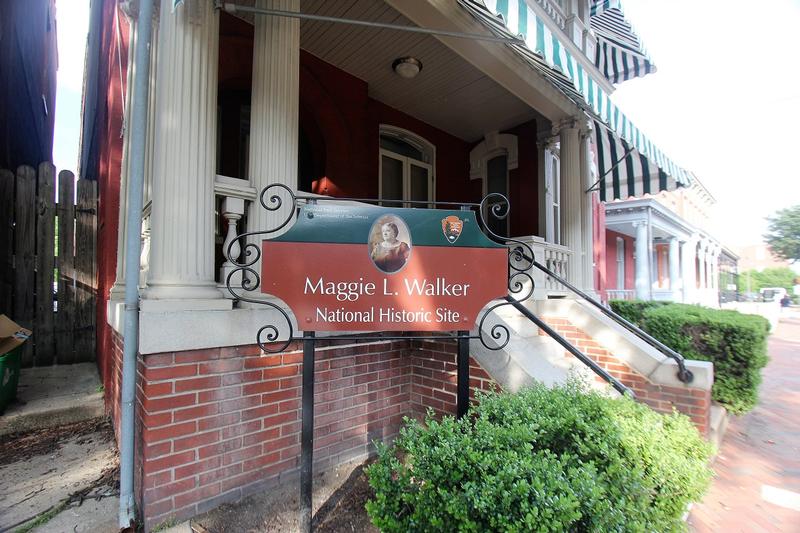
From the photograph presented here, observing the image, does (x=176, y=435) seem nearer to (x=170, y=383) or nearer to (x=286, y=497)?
(x=170, y=383)

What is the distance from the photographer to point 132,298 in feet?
7.59

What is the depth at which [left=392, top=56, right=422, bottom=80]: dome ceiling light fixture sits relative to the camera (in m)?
5.00

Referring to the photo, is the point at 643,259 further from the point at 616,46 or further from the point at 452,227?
the point at 452,227

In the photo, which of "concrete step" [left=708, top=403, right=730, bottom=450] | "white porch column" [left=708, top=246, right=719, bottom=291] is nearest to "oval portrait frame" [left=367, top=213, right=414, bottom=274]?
"concrete step" [left=708, top=403, right=730, bottom=450]

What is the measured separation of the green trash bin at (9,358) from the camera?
3678 millimetres

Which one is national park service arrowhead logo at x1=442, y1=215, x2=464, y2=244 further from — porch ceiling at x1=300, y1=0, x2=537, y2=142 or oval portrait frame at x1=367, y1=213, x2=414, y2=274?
porch ceiling at x1=300, y1=0, x2=537, y2=142

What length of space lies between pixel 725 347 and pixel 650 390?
76.4 inches

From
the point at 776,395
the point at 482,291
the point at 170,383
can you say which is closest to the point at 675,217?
the point at 776,395

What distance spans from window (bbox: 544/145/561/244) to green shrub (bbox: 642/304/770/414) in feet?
7.26

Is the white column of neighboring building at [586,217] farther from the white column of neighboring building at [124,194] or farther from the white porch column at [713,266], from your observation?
the white porch column at [713,266]

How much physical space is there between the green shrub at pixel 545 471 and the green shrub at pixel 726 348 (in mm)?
3238

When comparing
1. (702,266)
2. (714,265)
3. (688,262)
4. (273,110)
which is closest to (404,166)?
(273,110)

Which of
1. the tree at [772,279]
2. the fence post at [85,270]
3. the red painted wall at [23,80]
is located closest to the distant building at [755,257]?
the tree at [772,279]

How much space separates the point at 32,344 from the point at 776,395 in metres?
10.6
